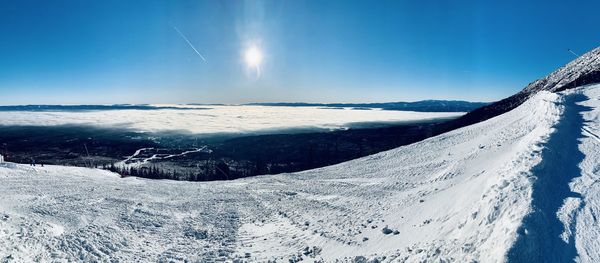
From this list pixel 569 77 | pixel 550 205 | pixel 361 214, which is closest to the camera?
pixel 550 205

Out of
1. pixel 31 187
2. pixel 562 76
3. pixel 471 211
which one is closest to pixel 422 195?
pixel 471 211

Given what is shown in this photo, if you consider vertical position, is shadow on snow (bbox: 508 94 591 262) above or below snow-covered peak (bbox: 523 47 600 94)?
below

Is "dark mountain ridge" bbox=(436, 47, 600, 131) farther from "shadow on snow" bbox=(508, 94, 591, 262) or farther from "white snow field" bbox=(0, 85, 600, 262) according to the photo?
"shadow on snow" bbox=(508, 94, 591, 262)

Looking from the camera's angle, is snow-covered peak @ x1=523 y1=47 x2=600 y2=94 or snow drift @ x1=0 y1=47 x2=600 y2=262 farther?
snow-covered peak @ x1=523 y1=47 x2=600 y2=94

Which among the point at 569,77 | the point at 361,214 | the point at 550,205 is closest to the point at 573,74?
the point at 569,77

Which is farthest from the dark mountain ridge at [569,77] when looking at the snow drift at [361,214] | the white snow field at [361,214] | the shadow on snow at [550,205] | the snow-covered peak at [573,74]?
the shadow on snow at [550,205]

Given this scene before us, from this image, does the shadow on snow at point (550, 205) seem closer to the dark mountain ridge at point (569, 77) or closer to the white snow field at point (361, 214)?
the white snow field at point (361, 214)

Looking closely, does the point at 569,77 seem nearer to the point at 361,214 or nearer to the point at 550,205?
the point at 361,214

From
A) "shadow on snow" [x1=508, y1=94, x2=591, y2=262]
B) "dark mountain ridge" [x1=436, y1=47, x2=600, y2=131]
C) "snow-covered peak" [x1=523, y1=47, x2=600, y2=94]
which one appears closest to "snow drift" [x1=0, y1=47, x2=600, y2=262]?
"shadow on snow" [x1=508, y1=94, x2=591, y2=262]
